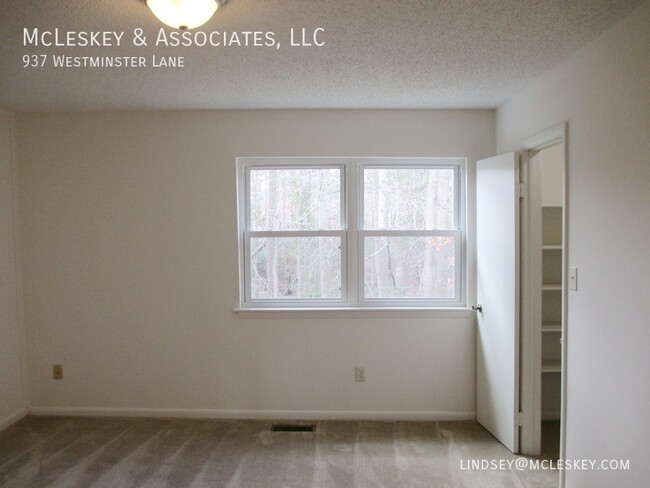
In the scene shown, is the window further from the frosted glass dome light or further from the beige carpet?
the frosted glass dome light

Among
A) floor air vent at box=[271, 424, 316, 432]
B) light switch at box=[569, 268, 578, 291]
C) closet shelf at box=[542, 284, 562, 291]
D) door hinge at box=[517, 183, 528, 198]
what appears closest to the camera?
light switch at box=[569, 268, 578, 291]

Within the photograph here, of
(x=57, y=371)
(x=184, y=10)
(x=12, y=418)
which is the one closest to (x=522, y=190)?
(x=184, y=10)

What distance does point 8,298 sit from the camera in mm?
3037

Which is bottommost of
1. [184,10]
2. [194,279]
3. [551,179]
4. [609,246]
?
[194,279]

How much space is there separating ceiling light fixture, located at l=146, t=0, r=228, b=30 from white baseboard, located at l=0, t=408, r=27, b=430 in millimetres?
3216

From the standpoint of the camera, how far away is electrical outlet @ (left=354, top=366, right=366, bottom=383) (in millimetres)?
3107

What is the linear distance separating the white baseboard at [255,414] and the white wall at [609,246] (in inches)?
44.8

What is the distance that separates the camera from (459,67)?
224 cm

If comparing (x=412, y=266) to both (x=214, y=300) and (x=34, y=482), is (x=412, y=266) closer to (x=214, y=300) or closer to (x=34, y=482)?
(x=214, y=300)

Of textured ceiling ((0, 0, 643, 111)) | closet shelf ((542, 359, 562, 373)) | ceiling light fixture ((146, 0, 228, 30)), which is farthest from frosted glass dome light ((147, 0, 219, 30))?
closet shelf ((542, 359, 562, 373))

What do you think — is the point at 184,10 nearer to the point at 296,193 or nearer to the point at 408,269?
the point at 296,193

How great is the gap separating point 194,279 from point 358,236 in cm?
137

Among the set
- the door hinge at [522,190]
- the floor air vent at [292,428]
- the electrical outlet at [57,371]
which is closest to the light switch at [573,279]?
the door hinge at [522,190]

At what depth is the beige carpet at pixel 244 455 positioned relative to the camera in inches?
91.4
